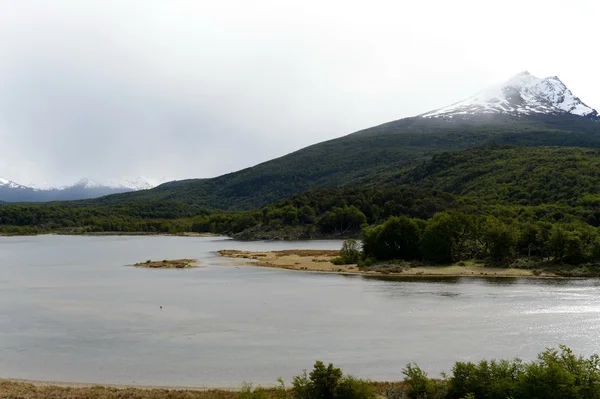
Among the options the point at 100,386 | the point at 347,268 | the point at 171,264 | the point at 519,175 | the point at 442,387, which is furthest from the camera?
the point at 519,175

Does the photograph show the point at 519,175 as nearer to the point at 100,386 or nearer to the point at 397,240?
the point at 397,240

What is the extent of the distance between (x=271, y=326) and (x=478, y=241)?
50640 millimetres

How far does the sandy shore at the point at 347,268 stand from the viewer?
6281cm

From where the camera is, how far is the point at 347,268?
7200 centimetres

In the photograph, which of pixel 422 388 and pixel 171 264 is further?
pixel 171 264

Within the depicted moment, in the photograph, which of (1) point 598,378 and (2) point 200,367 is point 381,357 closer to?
(2) point 200,367

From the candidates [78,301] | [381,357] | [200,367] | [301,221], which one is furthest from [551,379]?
[301,221]

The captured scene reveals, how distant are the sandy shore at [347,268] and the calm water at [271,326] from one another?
464 centimetres

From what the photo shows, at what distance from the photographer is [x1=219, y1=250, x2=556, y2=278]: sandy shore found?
62812 mm

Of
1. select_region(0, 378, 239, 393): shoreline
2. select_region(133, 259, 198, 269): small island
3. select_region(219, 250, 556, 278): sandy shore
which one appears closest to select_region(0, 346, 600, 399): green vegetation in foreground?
select_region(0, 378, 239, 393): shoreline

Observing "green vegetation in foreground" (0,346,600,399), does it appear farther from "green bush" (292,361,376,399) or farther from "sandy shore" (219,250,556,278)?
"sandy shore" (219,250,556,278)

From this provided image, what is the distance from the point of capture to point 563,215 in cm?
9919

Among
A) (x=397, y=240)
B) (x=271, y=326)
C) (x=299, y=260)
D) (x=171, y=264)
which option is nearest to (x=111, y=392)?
(x=271, y=326)

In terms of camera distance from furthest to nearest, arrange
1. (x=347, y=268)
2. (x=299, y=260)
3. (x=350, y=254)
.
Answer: (x=299, y=260)
(x=350, y=254)
(x=347, y=268)
